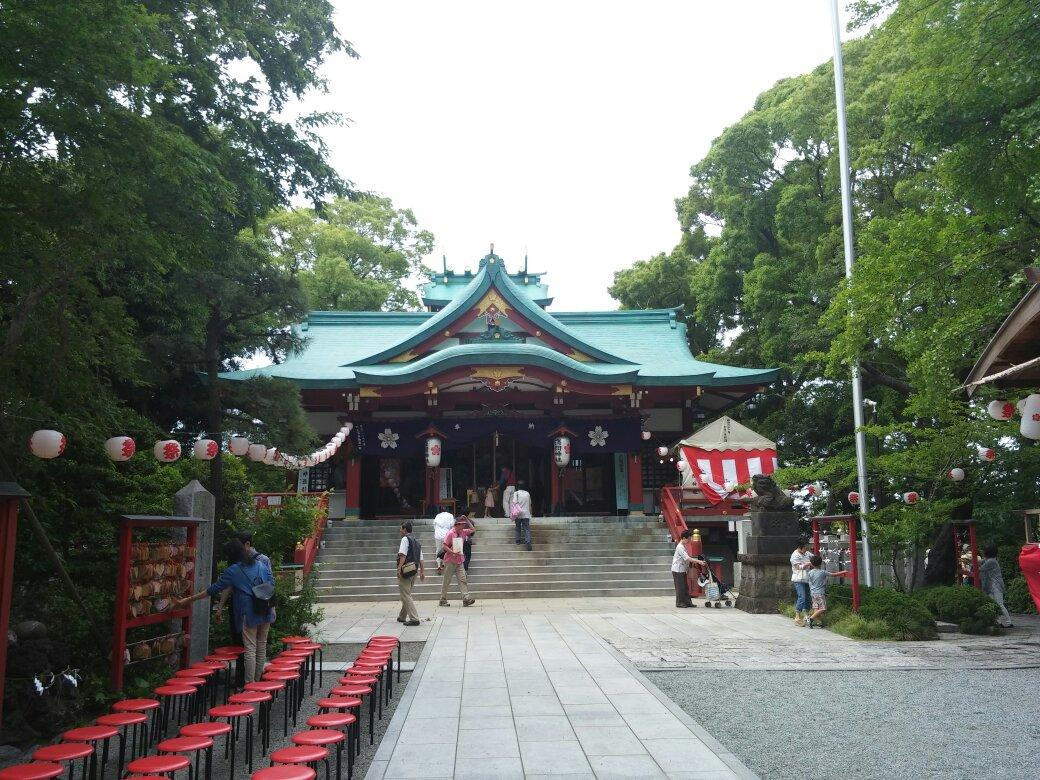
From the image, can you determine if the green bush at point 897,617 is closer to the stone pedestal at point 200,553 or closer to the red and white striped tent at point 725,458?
the red and white striped tent at point 725,458

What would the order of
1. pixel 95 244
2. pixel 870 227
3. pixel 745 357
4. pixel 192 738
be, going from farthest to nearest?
pixel 745 357, pixel 870 227, pixel 95 244, pixel 192 738

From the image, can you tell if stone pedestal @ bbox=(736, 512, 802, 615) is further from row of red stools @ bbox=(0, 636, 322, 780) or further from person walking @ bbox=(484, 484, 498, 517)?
person walking @ bbox=(484, 484, 498, 517)

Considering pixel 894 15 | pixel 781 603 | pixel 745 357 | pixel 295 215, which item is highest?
pixel 295 215

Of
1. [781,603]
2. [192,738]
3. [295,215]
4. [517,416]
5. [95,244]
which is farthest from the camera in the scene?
[295,215]

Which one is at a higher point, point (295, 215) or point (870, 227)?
point (295, 215)

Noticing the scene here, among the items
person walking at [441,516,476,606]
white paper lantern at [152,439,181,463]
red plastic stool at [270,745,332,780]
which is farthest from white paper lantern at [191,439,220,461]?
red plastic stool at [270,745,332,780]

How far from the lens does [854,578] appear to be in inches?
416

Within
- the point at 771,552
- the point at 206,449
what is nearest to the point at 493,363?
the point at 771,552

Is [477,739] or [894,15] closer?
[477,739]

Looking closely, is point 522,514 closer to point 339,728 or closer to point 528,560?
point 528,560

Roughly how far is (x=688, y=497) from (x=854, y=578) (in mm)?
8534

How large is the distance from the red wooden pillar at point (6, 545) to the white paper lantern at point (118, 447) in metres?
2.83

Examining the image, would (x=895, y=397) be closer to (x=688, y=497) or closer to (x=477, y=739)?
(x=688, y=497)

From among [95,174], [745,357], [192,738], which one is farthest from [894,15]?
[745,357]
